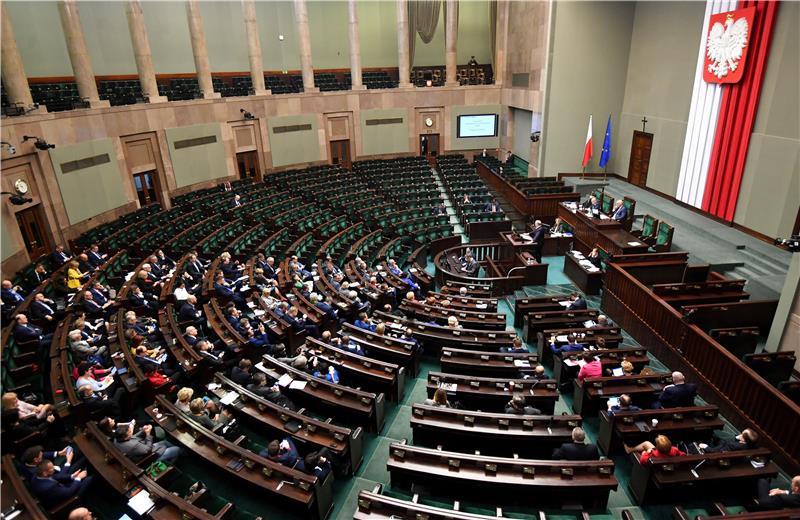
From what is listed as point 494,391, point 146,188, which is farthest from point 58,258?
point 494,391

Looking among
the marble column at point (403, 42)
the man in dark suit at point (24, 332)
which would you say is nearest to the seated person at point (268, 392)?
the man in dark suit at point (24, 332)

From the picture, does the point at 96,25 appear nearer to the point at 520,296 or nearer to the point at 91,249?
the point at 91,249

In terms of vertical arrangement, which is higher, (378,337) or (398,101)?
(398,101)

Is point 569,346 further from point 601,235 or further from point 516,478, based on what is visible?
point 601,235

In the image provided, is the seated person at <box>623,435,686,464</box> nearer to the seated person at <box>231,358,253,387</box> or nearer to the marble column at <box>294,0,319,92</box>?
the seated person at <box>231,358,253,387</box>

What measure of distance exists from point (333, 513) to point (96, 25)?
74.7ft

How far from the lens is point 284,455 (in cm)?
529

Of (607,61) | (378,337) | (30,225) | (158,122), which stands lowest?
(378,337)

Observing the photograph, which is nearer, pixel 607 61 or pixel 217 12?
pixel 607 61

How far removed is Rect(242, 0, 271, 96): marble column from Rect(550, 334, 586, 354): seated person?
17.4 m

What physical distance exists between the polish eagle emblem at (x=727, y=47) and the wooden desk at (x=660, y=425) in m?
10.5

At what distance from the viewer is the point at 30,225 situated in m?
12.5

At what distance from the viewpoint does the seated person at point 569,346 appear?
25.0 ft

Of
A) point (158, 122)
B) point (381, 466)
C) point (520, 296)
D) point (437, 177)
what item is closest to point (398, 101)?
point (437, 177)
